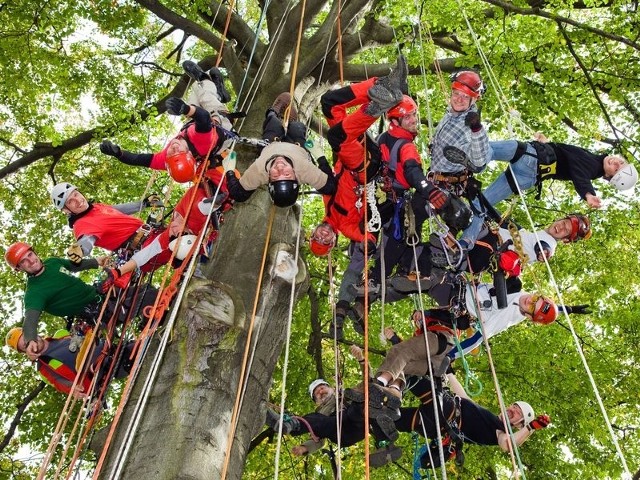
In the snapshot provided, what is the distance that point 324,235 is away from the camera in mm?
4336

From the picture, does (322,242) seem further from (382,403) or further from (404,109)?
(382,403)

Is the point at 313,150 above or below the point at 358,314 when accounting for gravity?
above

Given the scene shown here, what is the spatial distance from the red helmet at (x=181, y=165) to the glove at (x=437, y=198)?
73.7 inches

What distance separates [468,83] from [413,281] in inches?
51.5

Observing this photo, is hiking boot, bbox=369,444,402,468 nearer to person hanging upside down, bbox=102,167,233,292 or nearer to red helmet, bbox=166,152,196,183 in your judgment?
person hanging upside down, bbox=102,167,233,292

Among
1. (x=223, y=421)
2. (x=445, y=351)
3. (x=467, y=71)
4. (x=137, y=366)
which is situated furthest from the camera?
(x=445, y=351)

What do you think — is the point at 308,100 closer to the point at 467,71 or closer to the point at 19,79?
the point at 467,71

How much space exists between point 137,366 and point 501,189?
2.77 metres

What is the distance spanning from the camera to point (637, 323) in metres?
6.73

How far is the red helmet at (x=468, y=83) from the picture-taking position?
353 centimetres

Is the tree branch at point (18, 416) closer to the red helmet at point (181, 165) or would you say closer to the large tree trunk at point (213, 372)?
the red helmet at point (181, 165)

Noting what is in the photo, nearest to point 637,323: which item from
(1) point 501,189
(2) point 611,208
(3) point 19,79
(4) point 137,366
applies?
(2) point 611,208

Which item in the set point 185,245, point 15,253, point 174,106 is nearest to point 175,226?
point 185,245

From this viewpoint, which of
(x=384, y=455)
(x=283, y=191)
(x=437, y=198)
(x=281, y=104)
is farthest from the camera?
(x=281, y=104)
